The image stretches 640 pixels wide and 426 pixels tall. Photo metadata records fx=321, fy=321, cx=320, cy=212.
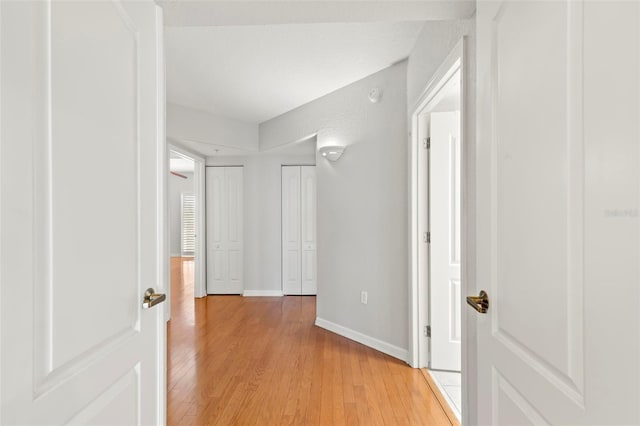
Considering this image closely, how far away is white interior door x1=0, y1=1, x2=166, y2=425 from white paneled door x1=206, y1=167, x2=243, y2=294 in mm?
4266

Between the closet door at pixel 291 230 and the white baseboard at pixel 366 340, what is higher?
the closet door at pixel 291 230

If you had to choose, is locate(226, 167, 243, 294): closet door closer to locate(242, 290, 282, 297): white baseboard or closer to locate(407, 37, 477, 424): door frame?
locate(242, 290, 282, 297): white baseboard

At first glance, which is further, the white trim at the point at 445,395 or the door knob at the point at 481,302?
the white trim at the point at 445,395

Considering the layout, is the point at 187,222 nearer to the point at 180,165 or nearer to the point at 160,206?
the point at 180,165

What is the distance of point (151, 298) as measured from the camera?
1.06m

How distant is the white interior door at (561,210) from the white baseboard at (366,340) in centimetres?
192

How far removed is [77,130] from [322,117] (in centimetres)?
330

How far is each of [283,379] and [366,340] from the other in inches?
39.7

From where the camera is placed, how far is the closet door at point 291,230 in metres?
5.24

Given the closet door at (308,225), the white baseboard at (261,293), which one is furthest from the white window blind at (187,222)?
the closet door at (308,225)

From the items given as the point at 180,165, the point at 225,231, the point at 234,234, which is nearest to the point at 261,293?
the point at 234,234

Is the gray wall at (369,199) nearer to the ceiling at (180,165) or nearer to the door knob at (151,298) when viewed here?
the door knob at (151,298)

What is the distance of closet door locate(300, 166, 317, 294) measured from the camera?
17.1ft

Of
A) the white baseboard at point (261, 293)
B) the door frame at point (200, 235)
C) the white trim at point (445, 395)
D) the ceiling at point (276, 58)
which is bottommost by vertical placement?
the white baseboard at point (261, 293)
